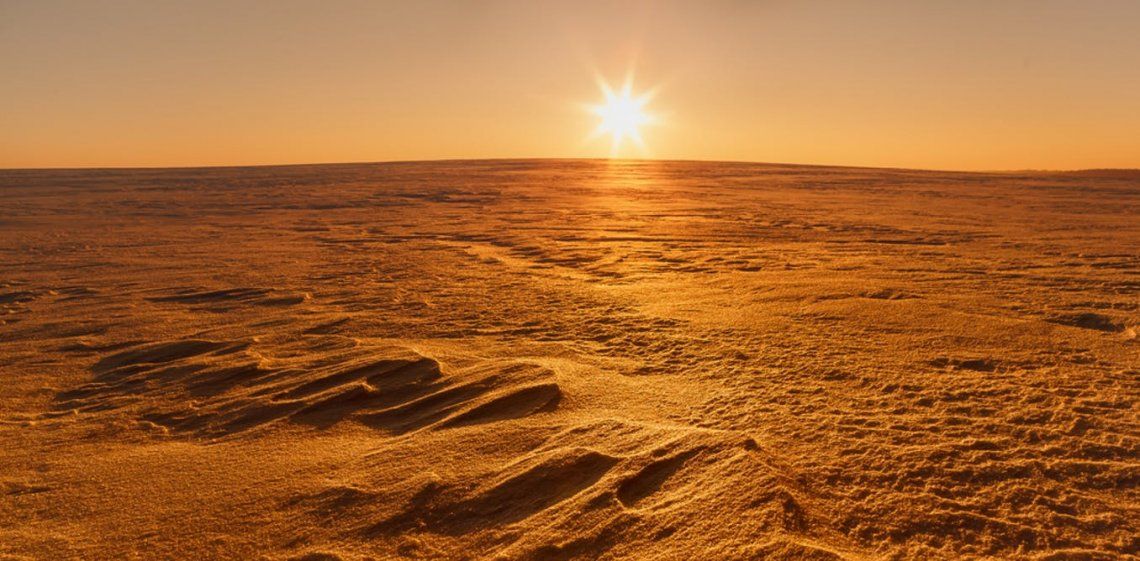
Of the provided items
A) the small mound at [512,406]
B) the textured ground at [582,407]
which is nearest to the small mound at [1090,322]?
the textured ground at [582,407]

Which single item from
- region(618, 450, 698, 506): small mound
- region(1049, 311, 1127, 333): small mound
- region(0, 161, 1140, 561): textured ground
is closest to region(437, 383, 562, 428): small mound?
region(0, 161, 1140, 561): textured ground

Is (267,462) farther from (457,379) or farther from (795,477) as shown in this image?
(795,477)

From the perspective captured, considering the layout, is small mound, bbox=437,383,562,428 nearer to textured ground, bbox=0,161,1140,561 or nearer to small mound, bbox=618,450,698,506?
textured ground, bbox=0,161,1140,561

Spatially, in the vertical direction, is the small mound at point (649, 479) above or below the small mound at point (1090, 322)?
below

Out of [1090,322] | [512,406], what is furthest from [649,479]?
[1090,322]

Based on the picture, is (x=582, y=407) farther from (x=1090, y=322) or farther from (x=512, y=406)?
(x=1090, y=322)

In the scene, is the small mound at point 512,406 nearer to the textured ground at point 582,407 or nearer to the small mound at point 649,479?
the textured ground at point 582,407

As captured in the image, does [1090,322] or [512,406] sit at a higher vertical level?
[1090,322]

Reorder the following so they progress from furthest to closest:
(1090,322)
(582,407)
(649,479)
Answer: (1090,322)
(582,407)
(649,479)
